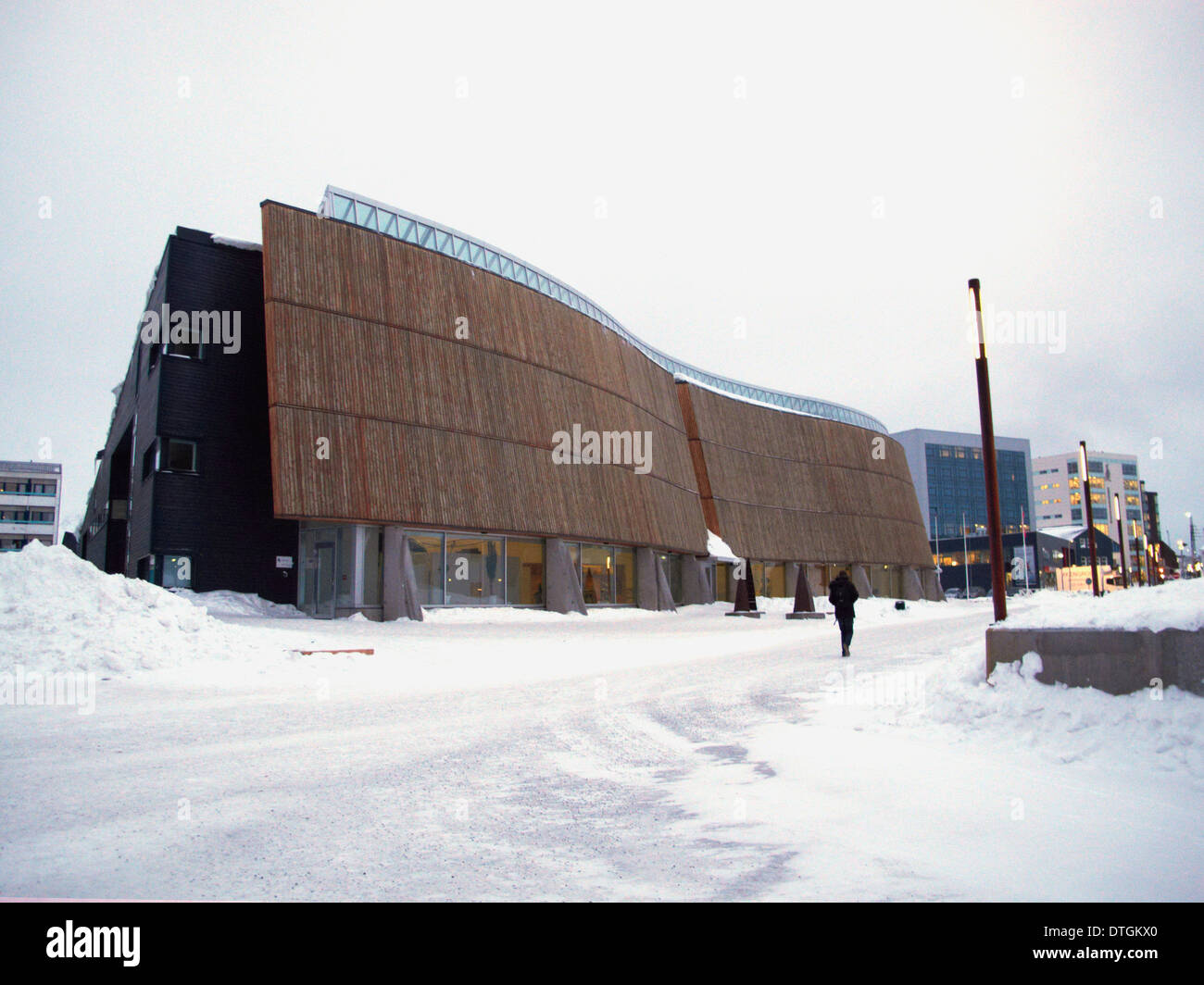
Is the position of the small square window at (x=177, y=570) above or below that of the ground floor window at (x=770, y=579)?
above

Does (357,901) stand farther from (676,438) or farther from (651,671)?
(676,438)

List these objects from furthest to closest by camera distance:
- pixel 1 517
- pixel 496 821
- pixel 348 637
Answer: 1. pixel 1 517
2. pixel 348 637
3. pixel 496 821

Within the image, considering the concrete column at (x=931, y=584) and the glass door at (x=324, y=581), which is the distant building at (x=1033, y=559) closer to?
the concrete column at (x=931, y=584)

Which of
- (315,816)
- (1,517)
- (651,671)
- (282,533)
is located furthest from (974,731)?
(1,517)

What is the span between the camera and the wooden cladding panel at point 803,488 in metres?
54.7

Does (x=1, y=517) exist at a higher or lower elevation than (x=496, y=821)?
higher

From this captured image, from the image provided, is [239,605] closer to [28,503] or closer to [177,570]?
[177,570]

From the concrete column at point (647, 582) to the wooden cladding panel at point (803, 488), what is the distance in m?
11.6

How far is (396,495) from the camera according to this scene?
92.8 feet

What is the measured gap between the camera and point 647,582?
41719 millimetres

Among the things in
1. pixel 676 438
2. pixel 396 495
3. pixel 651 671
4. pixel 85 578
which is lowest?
pixel 651 671

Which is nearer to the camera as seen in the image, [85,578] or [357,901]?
[357,901]

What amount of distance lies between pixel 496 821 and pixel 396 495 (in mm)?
23435

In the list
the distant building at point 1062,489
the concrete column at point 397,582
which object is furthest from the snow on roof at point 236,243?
the distant building at point 1062,489
